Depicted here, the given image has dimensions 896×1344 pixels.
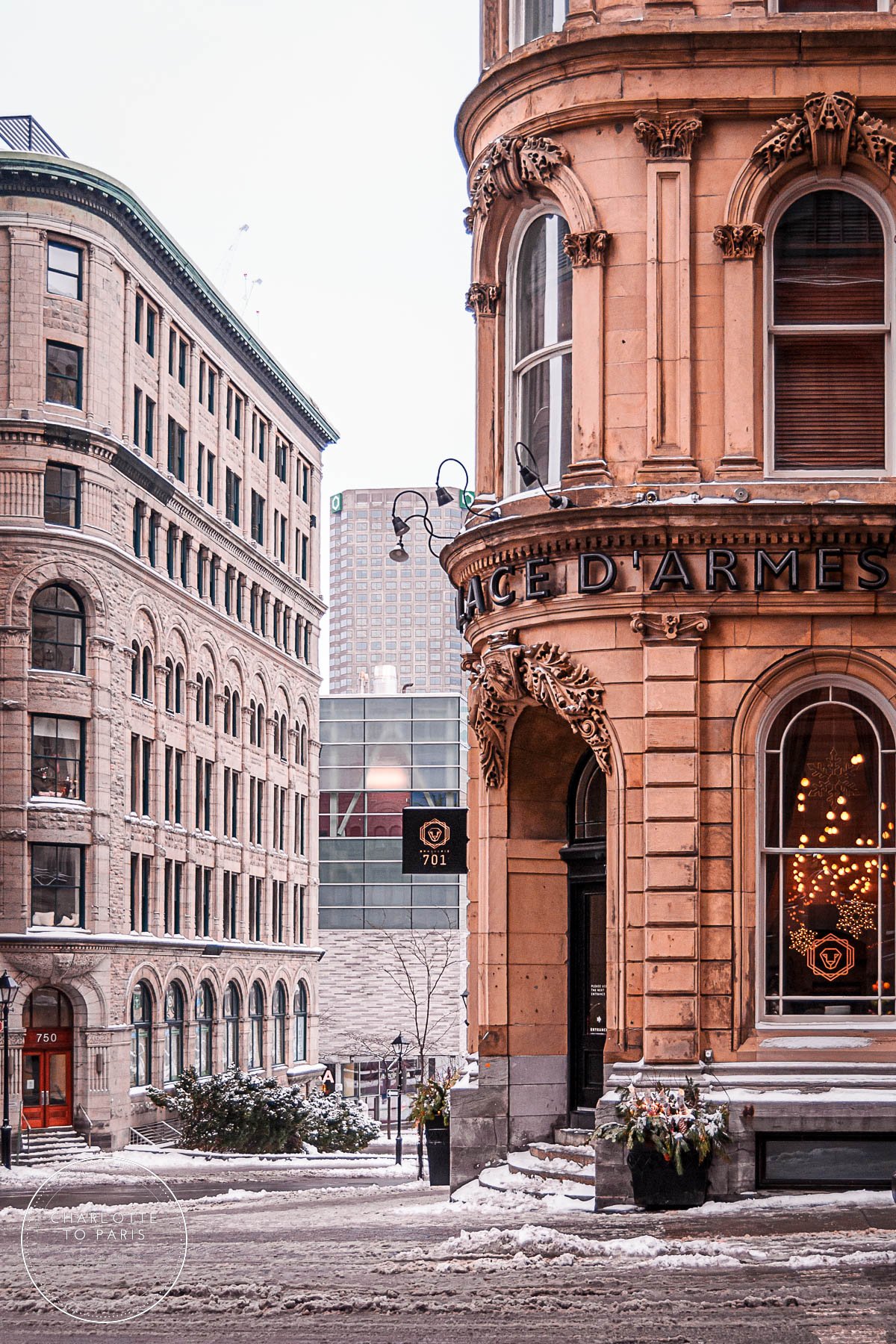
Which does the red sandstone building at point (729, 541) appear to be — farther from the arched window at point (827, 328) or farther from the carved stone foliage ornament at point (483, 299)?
the carved stone foliage ornament at point (483, 299)

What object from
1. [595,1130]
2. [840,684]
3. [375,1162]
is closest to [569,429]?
[840,684]

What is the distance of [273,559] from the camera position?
89.6 meters

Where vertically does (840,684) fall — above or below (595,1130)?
above

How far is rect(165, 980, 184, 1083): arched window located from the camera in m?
70.7

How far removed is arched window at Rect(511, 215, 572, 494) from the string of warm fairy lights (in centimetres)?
449

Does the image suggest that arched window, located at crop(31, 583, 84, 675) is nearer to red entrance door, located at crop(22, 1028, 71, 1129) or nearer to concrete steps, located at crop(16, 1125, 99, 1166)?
red entrance door, located at crop(22, 1028, 71, 1129)

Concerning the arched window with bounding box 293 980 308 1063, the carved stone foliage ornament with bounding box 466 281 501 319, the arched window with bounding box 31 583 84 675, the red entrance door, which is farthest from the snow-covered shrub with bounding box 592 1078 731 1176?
the arched window with bounding box 293 980 308 1063

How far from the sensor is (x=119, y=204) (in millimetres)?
65812

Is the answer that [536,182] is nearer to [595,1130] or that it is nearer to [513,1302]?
[595,1130]

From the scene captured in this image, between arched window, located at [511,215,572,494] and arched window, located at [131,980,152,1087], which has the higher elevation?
arched window, located at [511,215,572,494]

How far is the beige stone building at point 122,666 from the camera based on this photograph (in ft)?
205

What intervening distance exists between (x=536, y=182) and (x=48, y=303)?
45.6m

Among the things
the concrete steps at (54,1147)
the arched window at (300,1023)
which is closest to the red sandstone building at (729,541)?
the concrete steps at (54,1147)

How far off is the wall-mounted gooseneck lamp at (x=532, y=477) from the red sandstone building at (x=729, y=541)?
2.4 inches
